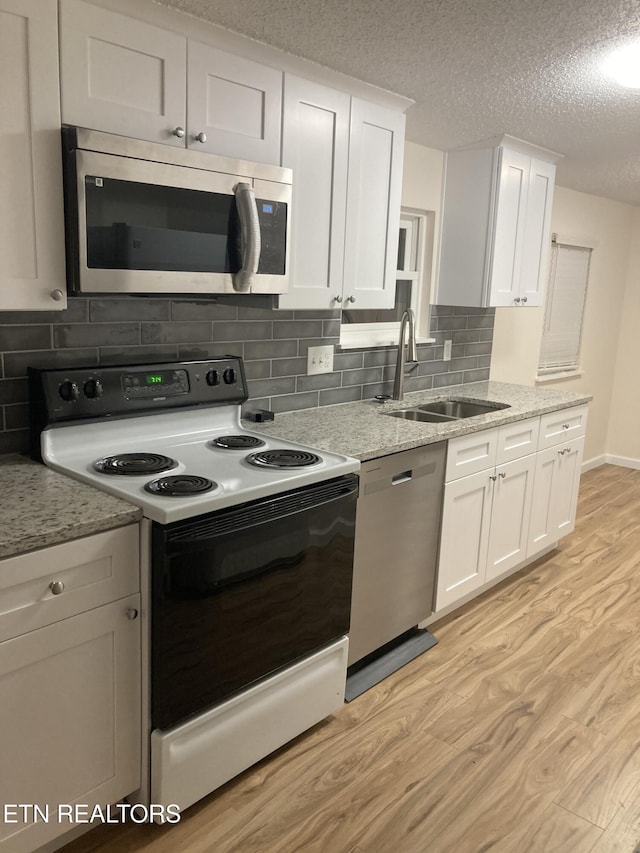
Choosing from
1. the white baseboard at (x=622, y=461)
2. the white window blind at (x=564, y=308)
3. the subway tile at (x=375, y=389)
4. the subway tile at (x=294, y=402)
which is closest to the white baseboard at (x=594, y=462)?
the white baseboard at (x=622, y=461)

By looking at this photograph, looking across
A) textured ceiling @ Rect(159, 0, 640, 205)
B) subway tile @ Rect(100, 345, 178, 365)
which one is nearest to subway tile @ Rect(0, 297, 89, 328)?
subway tile @ Rect(100, 345, 178, 365)

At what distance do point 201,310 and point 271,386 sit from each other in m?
0.48

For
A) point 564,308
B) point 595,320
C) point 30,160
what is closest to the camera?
point 30,160

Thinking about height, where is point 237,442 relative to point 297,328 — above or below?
below

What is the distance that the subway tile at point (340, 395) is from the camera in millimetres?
3082

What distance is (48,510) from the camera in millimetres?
1626

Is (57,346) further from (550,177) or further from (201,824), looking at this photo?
(550,177)

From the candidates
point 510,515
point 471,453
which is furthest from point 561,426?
point 471,453

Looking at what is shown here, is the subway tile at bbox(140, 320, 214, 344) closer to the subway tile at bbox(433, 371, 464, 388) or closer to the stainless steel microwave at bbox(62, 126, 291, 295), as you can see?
the stainless steel microwave at bbox(62, 126, 291, 295)

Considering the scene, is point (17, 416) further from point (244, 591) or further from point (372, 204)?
point (372, 204)

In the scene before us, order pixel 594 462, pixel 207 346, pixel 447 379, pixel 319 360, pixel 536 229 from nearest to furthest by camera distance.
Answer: pixel 207 346 < pixel 319 360 < pixel 536 229 < pixel 447 379 < pixel 594 462

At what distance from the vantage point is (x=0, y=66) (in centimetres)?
162

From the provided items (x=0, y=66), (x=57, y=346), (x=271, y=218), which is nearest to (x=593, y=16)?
(x=271, y=218)

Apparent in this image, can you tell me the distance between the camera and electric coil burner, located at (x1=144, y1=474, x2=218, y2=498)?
1765mm
